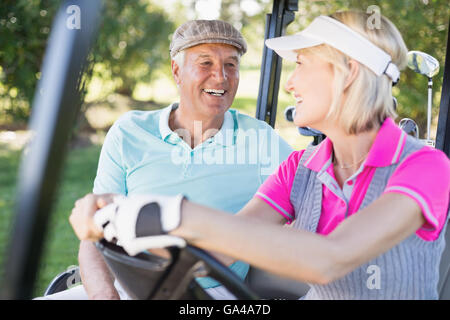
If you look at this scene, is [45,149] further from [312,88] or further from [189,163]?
[189,163]

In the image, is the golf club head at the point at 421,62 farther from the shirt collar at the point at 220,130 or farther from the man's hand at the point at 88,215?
the man's hand at the point at 88,215

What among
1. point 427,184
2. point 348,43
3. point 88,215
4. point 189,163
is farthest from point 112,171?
point 427,184

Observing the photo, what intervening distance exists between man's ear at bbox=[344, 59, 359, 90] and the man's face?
89cm

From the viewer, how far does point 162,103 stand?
409 inches

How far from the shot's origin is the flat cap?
8.10 ft

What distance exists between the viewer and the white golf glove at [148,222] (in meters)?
1.26

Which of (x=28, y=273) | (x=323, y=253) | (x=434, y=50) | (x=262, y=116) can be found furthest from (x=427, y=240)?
(x=434, y=50)

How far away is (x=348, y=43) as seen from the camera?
166 centimetres

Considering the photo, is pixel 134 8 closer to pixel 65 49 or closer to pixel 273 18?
pixel 273 18

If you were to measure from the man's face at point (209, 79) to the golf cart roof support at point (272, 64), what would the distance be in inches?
17.1

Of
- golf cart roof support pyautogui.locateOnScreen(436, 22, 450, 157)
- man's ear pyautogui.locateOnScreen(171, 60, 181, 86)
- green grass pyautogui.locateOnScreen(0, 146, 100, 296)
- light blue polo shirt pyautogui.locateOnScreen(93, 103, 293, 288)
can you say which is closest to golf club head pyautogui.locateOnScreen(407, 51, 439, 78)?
golf cart roof support pyautogui.locateOnScreen(436, 22, 450, 157)

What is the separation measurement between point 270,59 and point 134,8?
5.31 meters

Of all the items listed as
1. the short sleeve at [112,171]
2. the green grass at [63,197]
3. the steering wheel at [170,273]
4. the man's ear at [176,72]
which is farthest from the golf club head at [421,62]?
the green grass at [63,197]

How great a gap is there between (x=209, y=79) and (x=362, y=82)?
941 millimetres
